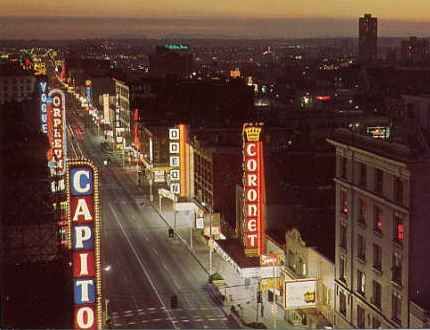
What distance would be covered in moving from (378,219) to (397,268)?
2278 mm

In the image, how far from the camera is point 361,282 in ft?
106

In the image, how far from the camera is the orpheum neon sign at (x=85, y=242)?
843 inches

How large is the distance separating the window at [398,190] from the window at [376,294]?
145 inches

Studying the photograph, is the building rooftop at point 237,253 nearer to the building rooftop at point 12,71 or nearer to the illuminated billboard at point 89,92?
the building rooftop at point 12,71

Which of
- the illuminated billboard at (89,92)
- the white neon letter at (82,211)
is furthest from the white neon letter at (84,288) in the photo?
the illuminated billboard at (89,92)

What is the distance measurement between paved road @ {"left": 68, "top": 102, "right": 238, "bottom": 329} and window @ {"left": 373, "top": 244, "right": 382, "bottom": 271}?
24.7ft

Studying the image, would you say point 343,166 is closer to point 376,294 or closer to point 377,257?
point 377,257

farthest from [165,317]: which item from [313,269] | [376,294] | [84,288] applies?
[84,288]

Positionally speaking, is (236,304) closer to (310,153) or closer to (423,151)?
(423,151)

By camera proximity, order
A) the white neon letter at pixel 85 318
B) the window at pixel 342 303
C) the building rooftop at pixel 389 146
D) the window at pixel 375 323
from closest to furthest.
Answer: the white neon letter at pixel 85 318 → the building rooftop at pixel 389 146 → the window at pixel 375 323 → the window at pixel 342 303

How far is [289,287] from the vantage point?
1323 inches

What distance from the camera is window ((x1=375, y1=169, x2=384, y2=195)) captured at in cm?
3034

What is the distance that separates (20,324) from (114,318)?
29.8ft

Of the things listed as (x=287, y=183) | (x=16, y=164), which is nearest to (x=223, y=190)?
(x=287, y=183)
